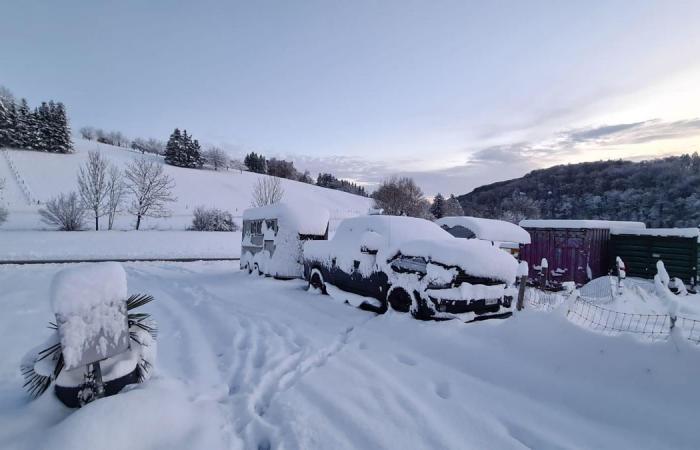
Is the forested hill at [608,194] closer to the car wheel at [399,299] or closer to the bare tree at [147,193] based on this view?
the car wheel at [399,299]

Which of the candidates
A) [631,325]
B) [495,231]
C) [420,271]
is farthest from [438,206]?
[420,271]

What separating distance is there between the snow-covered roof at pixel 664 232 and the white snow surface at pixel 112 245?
2050cm

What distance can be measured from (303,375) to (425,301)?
2433mm

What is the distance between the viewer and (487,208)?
62344mm

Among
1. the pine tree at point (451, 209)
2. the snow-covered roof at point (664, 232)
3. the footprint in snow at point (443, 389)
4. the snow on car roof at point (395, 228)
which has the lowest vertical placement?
the footprint in snow at point (443, 389)

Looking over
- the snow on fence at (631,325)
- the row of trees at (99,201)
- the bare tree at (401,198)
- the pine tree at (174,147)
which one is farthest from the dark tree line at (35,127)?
the snow on fence at (631,325)

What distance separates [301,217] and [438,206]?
4884 centimetres

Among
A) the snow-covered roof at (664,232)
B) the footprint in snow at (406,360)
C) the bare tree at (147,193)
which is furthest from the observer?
the bare tree at (147,193)

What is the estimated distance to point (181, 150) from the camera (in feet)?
195

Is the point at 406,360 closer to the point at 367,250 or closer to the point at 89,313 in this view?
the point at 367,250

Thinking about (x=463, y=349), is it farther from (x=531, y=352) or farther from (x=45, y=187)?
(x=45, y=187)

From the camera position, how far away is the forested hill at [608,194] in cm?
3784

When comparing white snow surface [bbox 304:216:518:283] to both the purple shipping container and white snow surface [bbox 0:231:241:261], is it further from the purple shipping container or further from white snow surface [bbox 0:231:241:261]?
white snow surface [bbox 0:231:241:261]

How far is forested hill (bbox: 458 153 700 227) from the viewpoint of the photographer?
37.8 metres
